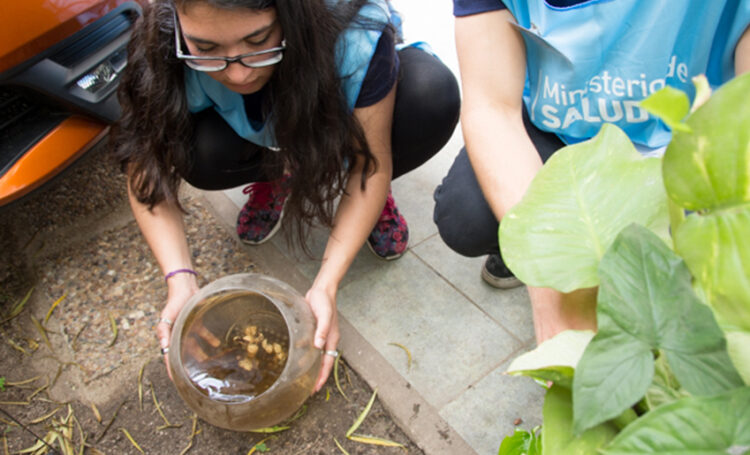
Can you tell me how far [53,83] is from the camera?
140 cm

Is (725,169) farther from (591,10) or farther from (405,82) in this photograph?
(405,82)

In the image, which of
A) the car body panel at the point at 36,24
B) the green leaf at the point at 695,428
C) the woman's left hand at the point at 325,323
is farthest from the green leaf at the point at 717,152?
the car body panel at the point at 36,24

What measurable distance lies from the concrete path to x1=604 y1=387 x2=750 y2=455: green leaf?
0.99 metres

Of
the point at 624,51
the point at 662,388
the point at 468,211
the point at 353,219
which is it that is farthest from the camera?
the point at 353,219

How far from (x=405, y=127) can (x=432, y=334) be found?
22.4 inches

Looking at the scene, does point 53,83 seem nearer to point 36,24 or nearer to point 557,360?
point 36,24

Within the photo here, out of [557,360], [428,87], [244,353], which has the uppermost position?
[557,360]

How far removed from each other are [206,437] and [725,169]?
1291mm

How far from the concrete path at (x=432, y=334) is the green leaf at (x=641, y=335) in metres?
0.96

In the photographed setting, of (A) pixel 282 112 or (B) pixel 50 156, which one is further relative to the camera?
(B) pixel 50 156

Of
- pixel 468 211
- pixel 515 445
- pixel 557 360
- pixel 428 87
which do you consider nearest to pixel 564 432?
pixel 557 360

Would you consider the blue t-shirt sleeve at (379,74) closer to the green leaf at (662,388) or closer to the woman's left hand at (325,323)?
the woman's left hand at (325,323)

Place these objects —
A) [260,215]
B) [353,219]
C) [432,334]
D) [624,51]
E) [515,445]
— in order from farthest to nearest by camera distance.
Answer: [260,215]
[432,334]
[353,219]
[624,51]
[515,445]

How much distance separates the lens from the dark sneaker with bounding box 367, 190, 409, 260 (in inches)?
63.9
